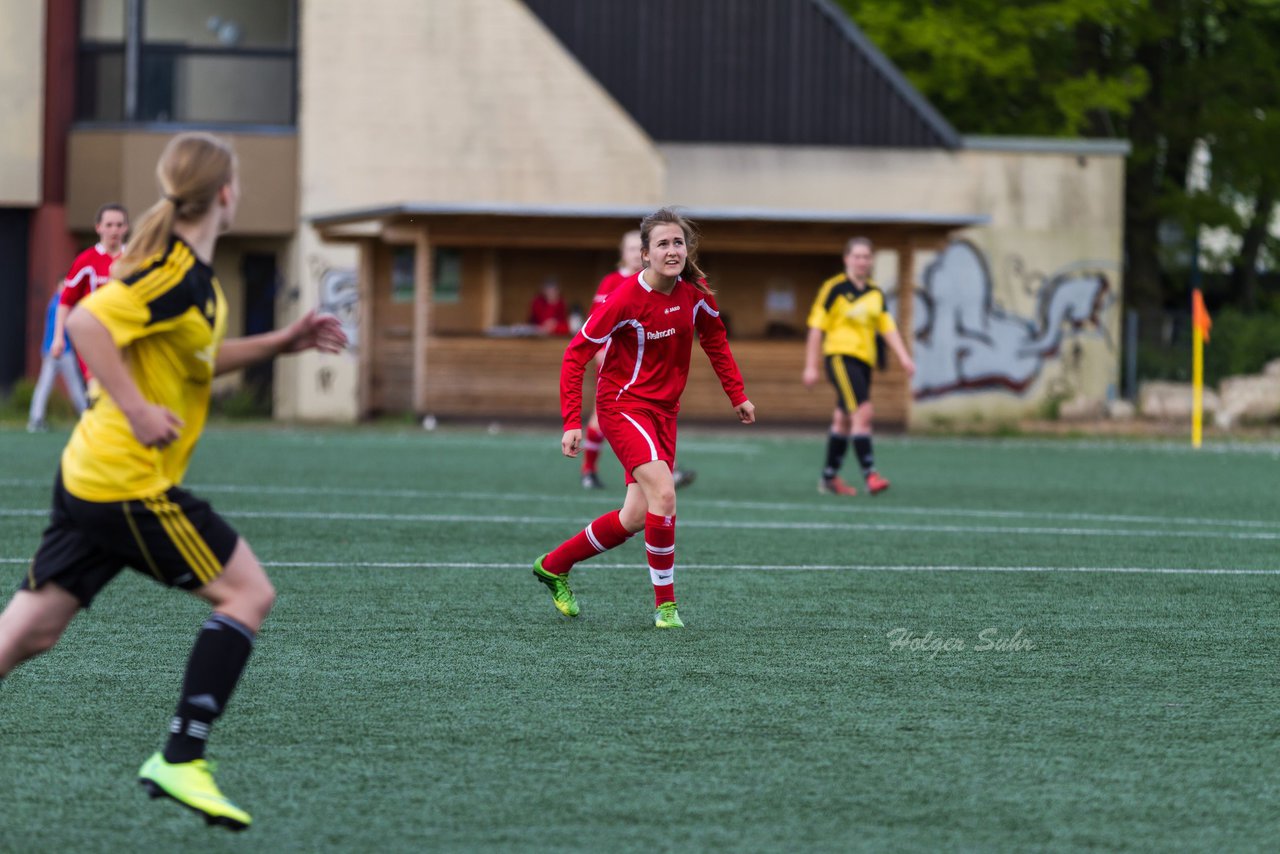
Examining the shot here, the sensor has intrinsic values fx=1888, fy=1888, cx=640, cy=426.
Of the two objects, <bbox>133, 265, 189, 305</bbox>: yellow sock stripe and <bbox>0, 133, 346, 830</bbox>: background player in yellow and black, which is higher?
<bbox>133, 265, 189, 305</bbox>: yellow sock stripe

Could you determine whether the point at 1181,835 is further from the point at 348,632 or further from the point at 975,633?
the point at 348,632

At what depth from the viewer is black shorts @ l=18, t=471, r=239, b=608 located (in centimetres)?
462

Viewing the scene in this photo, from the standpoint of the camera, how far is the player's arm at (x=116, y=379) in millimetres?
4500

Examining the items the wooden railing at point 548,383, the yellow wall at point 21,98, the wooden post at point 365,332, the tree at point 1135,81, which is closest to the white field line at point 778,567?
the wooden railing at point 548,383

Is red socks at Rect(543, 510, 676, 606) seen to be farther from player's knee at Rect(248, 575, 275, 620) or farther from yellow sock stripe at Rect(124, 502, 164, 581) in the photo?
yellow sock stripe at Rect(124, 502, 164, 581)

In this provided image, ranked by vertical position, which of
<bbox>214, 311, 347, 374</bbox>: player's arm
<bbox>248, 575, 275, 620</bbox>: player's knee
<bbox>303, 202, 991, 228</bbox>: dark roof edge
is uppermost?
<bbox>303, 202, 991, 228</bbox>: dark roof edge

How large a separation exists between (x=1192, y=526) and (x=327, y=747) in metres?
8.72

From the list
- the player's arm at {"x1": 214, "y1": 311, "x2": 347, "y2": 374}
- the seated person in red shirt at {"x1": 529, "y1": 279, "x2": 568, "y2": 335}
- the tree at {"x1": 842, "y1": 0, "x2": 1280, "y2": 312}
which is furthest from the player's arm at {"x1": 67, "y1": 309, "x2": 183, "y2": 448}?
the tree at {"x1": 842, "y1": 0, "x2": 1280, "y2": 312}

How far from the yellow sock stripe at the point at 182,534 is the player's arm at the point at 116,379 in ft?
0.58

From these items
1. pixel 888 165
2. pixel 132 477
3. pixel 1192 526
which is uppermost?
pixel 888 165

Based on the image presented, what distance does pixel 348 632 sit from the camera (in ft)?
25.6

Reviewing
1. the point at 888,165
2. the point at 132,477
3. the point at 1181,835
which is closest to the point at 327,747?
the point at 132,477

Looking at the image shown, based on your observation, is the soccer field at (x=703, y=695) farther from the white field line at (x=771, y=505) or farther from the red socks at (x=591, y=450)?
the red socks at (x=591, y=450)

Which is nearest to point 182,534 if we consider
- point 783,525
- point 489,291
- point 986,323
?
point 783,525
